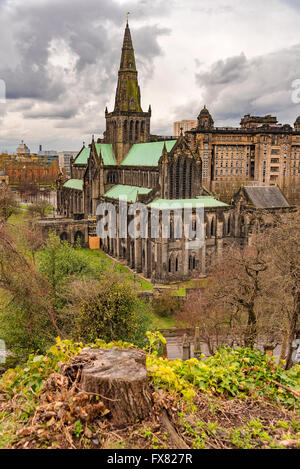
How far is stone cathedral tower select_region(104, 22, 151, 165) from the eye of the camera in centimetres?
5550

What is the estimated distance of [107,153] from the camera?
5859 cm

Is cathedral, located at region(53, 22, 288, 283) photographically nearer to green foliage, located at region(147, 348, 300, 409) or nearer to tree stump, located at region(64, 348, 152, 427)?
green foliage, located at region(147, 348, 300, 409)

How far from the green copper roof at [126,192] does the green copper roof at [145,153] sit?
3.61 meters

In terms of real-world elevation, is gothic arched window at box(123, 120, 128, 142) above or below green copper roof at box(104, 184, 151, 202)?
above

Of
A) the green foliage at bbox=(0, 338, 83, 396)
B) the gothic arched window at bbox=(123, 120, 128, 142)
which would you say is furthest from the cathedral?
the green foliage at bbox=(0, 338, 83, 396)

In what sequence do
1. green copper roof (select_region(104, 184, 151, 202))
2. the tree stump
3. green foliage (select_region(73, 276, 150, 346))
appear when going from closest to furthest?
the tree stump, green foliage (select_region(73, 276, 150, 346)), green copper roof (select_region(104, 184, 151, 202))

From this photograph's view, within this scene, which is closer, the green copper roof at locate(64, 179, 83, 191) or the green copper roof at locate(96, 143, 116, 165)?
the green copper roof at locate(96, 143, 116, 165)

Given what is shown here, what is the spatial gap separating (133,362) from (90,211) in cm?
5374

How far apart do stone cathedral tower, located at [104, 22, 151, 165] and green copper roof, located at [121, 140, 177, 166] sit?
5.23 feet

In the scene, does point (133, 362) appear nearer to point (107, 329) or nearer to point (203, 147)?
point (107, 329)

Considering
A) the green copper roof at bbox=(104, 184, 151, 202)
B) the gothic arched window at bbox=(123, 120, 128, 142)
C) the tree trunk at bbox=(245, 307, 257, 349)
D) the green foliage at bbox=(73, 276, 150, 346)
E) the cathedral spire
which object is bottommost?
the tree trunk at bbox=(245, 307, 257, 349)
